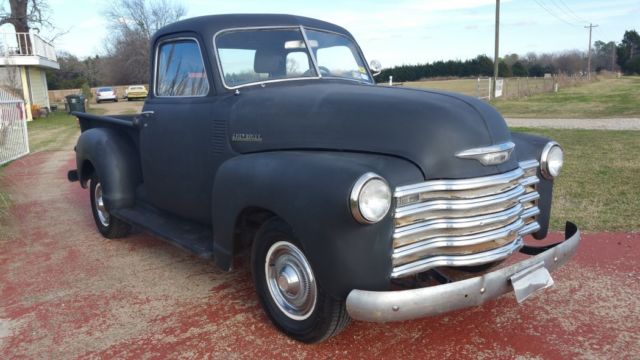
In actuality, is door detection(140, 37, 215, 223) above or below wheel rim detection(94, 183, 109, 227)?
above

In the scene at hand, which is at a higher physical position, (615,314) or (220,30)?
(220,30)

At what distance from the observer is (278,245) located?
3.13 metres

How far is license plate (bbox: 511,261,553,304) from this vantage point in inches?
112

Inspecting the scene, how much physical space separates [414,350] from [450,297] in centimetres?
63

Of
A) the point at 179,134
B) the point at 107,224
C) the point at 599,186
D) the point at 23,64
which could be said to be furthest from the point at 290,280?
the point at 23,64

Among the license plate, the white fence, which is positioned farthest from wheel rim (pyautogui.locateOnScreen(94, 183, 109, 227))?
the white fence

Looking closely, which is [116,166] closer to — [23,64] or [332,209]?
[332,209]

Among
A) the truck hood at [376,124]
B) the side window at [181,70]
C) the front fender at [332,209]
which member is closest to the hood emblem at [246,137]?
the truck hood at [376,124]

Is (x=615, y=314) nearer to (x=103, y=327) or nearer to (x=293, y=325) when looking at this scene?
(x=293, y=325)

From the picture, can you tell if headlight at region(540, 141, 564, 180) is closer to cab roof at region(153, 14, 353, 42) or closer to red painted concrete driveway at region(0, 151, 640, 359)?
red painted concrete driveway at region(0, 151, 640, 359)

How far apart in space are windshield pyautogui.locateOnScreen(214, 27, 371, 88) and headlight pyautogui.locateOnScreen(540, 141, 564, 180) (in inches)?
65.1

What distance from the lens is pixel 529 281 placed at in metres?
2.88

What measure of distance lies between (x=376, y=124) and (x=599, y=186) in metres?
5.29

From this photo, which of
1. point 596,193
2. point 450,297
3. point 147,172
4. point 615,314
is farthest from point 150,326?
point 596,193
